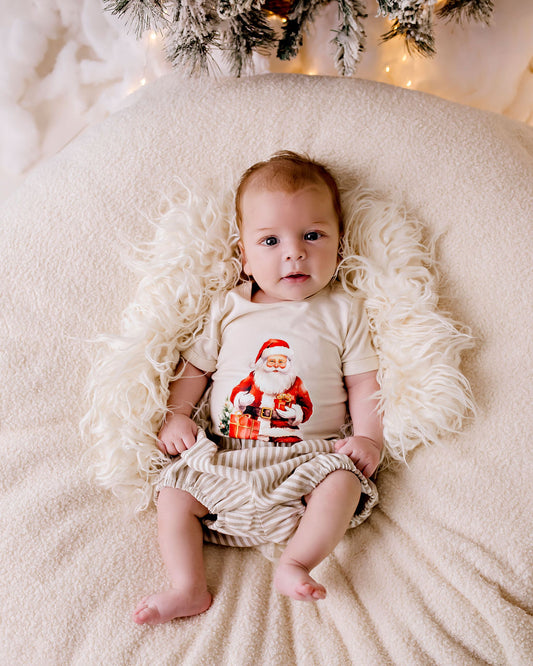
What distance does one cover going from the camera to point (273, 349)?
126 cm

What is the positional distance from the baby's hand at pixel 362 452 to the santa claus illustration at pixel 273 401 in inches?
3.8

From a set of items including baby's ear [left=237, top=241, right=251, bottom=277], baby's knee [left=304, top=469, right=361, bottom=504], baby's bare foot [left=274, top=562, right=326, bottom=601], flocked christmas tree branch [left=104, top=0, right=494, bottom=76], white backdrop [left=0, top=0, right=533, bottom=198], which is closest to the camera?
baby's bare foot [left=274, top=562, right=326, bottom=601]

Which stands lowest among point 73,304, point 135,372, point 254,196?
point 135,372

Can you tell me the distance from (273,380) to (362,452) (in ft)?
0.75

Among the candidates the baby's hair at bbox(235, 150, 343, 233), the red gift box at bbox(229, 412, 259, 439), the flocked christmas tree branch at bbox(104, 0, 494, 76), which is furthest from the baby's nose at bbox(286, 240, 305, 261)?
the flocked christmas tree branch at bbox(104, 0, 494, 76)

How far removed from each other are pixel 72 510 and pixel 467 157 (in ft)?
3.56

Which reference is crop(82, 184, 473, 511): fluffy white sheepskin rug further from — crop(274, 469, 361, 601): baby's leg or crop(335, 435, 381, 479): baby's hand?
crop(274, 469, 361, 601): baby's leg

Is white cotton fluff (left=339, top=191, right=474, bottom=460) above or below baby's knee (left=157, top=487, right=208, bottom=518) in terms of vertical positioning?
above

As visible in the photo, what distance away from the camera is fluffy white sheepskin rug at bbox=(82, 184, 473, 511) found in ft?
3.81

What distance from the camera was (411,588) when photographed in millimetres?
1040

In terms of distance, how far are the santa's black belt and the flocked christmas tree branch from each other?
2.51 ft

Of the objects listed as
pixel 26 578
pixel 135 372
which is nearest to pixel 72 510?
pixel 26 578

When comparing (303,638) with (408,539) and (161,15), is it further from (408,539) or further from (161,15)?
(161,15)

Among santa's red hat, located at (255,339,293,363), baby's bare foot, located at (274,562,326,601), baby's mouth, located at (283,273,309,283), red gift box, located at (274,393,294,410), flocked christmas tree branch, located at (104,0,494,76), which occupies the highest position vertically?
flocked christmas tree branch, located at (104,0,494,76)
